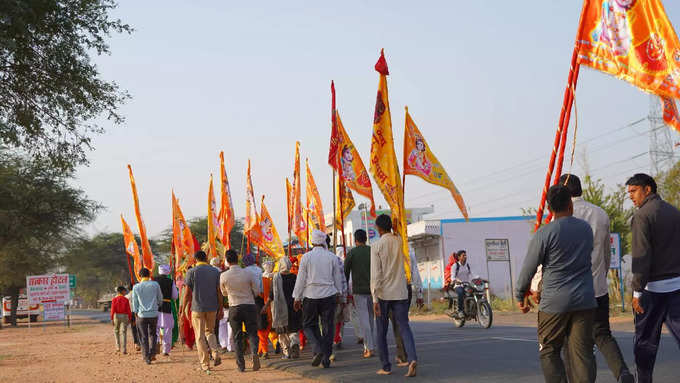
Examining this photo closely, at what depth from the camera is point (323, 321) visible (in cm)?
1139

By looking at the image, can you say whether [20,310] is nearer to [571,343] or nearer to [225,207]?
[225,207]

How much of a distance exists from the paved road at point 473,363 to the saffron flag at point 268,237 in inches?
288

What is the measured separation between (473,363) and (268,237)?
499 inches

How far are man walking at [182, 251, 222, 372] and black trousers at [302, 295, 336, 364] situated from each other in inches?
71.3

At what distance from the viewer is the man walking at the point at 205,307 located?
12.4m

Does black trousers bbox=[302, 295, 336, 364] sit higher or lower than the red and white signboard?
lower

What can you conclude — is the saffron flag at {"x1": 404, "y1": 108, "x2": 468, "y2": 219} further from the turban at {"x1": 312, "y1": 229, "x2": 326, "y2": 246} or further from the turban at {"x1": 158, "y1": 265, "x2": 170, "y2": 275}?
the turban at {"x1": 158, "y1": 265, "x2": 170, "y2": 275}

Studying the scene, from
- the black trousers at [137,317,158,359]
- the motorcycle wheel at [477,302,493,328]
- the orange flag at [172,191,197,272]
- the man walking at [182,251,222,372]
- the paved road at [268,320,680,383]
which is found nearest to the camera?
the paved road at [268,320,680,383]

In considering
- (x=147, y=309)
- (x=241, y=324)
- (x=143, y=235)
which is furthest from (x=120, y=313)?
(x=241, y=324)

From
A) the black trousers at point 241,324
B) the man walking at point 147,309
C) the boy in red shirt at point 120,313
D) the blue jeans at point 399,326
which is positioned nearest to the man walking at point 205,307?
the black trousers at point 241,324

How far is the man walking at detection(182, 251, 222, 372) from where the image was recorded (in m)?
12.4

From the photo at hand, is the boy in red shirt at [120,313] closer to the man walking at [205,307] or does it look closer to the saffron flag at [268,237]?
the saffron flag at [268,237]

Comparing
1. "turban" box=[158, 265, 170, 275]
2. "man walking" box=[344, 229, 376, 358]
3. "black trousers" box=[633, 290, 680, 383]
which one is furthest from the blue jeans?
"turban" box=[158, 265, 170, 275]

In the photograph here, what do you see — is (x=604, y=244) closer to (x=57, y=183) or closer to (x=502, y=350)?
(x=502, y=350)
